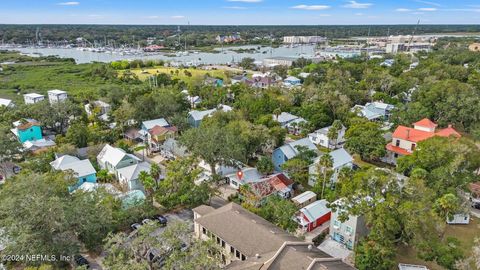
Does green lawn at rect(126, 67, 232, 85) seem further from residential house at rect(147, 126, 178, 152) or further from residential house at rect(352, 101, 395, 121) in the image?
residential house at rect(147, 126, 178, 152)

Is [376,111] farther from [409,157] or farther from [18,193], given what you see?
[18,193]

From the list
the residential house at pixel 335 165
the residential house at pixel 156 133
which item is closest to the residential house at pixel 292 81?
the residential house at pixel 156 133

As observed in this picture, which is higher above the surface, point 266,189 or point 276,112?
point 276,112

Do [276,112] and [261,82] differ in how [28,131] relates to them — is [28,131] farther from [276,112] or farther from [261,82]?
[261,82]

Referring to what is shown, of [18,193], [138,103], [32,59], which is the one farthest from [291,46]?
[18,193]

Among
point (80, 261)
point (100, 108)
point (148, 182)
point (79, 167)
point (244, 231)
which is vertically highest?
point (100, 108)

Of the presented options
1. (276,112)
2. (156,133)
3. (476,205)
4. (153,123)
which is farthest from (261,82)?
(476,205)

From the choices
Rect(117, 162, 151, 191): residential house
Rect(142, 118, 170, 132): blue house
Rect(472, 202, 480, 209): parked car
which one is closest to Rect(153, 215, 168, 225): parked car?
Rect(117, 162, 151, 191): residential house
